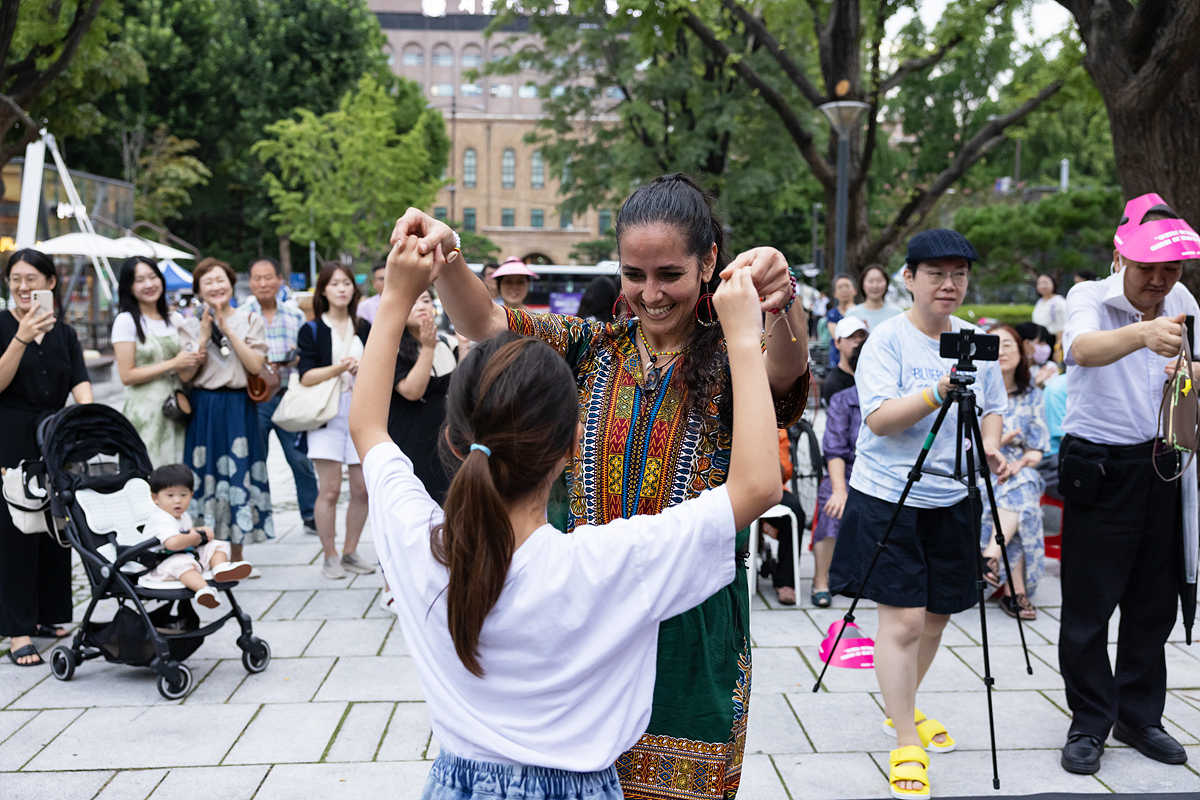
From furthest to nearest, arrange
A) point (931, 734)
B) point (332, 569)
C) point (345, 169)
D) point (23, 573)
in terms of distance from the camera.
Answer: point (345, 169) < point (332, 569) < point (23, 573) < point (931, 734)

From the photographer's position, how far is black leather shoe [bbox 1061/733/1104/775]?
3938 millimetres

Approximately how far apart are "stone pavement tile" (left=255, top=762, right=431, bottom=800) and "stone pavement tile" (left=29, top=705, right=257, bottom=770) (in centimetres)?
35

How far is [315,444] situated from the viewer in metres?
6.84

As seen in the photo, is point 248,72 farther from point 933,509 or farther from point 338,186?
point 933,509

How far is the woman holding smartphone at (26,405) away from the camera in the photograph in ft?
17.2

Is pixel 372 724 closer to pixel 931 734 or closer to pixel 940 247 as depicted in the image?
pixel 931 734

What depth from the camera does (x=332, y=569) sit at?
6957 mm

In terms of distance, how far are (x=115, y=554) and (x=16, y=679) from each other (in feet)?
2.54

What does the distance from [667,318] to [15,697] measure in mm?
4064

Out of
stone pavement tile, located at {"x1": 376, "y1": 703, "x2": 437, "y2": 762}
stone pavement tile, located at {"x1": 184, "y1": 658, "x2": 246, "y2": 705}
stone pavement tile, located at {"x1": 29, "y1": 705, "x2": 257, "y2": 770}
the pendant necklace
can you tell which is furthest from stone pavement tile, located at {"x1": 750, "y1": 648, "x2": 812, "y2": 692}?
the pendant necklace

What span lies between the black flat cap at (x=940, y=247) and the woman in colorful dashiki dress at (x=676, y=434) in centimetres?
175

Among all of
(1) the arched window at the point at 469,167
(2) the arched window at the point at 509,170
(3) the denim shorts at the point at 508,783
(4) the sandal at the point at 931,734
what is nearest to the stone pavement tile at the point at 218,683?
(4) the sandal at the point at 931,734

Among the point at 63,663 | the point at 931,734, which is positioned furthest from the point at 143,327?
the point at 931,734

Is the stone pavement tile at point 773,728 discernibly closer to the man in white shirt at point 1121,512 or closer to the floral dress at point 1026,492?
the man in white shirt at point 1121,512
